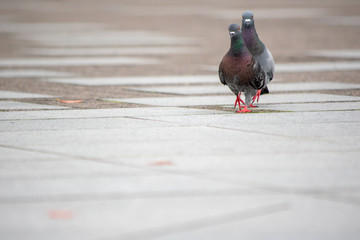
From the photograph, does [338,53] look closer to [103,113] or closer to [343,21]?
[103,113]

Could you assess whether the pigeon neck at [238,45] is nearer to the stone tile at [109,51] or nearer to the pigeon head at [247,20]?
the pigeon head at [247,20]

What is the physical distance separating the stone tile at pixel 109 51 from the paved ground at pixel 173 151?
1297 mm

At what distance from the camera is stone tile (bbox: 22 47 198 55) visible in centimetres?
1658

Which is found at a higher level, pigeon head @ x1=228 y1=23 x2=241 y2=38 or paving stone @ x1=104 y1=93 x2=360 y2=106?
pigeon head @ x1=228 y1=23 x2=241 y2=38

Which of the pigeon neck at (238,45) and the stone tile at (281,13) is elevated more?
the stone tile at (281,13)

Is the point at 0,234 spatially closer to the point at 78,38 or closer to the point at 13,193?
the point at 13,193

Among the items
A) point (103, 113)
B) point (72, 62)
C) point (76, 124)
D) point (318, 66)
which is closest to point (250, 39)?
point (103, 113)

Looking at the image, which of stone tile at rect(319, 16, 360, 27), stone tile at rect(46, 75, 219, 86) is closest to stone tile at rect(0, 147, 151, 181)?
stone tile at rect(46, 75, 219, 86)

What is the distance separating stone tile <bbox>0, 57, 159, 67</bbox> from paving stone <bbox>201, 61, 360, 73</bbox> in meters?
1.62

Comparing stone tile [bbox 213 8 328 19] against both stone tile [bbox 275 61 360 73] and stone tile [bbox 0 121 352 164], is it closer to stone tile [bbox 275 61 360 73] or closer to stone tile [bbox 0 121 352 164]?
stone tile [bbox 275 61 360 73]

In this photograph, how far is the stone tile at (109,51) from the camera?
653 inches

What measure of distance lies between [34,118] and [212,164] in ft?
9.28

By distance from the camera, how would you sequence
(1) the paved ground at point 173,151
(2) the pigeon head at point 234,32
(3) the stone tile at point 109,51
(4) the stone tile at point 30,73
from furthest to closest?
(3) the stone tile at point 109,51
(4) the stone tile at point 30,73
(2) the pigeon head at point 234,32
(1) the paved ground at point 173,151

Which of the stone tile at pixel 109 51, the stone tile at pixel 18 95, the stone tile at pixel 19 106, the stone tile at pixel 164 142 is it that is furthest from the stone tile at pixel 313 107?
the stone tile at pixel 109 51
